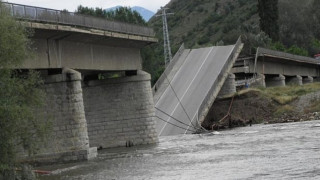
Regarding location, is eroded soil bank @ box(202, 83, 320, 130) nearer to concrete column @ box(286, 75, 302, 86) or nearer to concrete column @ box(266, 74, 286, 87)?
concrete column @ box(266, 74, 286, 87)

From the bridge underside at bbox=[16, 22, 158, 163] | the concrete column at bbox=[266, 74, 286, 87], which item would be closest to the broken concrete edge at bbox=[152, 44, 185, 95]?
the bridge underside at bbox=[16, 22, 158, 163]

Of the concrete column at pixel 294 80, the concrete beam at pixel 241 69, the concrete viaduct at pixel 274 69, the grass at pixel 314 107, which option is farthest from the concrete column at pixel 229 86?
the concrete column at pixel 294 80

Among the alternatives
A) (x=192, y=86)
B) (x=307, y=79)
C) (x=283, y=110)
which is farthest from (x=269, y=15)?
(x=283, y=110)

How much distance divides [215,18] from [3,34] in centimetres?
14867

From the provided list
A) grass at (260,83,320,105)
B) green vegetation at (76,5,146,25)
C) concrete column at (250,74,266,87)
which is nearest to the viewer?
grass at (260,83,320,105)

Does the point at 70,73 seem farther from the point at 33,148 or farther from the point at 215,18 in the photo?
the point at 215,18

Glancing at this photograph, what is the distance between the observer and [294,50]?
120000 millimetres

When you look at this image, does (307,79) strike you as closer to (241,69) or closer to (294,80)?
(294,80)

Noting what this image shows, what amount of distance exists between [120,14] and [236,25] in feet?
174

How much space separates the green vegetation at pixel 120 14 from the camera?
104m

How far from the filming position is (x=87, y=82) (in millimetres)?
52219

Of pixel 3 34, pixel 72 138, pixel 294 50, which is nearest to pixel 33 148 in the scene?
pixel 3 34

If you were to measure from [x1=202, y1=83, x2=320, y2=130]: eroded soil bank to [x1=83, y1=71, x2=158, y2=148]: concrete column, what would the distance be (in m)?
9.71

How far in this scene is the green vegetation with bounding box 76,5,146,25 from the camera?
10418 cm
